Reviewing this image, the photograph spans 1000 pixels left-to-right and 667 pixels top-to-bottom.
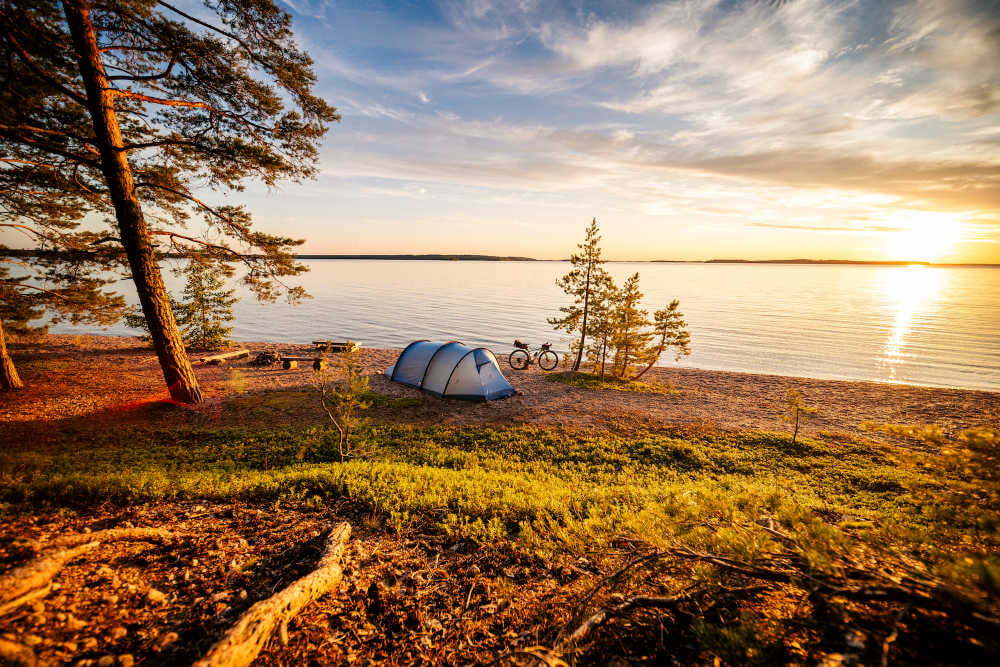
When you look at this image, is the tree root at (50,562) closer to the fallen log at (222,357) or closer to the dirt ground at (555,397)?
the dirt ground at (555,397)

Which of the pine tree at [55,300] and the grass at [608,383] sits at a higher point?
the pine tree at [55,300]

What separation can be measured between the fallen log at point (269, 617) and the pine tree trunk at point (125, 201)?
9.93 m

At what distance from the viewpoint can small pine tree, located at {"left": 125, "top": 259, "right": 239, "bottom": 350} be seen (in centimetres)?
2252

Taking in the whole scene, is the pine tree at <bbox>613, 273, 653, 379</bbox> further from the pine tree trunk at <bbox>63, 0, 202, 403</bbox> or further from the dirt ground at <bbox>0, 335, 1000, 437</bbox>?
the pine tree trunk at <bbox>63, 0, 202, 403</bbox>

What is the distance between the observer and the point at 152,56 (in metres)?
9.23

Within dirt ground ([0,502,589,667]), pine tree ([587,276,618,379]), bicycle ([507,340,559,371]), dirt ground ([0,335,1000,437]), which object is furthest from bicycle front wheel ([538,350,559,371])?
dirt ground ([0,502,589,667])

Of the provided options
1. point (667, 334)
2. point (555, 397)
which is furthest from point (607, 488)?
point (667, 334)

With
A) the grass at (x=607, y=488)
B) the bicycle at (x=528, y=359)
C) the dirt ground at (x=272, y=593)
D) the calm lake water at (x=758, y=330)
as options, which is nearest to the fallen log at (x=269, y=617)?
the dirt ground at (x=272, y=593)

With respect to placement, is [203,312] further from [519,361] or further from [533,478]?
[533,478]

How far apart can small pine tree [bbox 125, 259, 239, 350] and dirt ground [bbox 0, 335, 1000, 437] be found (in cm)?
193

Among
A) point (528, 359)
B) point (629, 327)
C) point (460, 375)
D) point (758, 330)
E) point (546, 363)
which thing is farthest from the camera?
point (758, 330)

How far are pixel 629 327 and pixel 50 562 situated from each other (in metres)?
22.1

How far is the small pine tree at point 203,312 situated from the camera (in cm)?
2252

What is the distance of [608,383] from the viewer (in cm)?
2091
